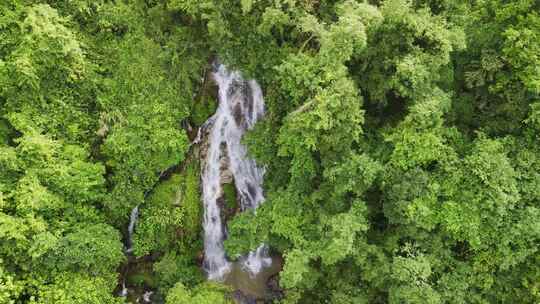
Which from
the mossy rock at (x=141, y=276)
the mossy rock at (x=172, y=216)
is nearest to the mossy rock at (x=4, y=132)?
the mossy rock at (x=172, y=216)

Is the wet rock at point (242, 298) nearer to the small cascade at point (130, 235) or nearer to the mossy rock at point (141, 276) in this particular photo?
the mossy rock at point (141, 276)

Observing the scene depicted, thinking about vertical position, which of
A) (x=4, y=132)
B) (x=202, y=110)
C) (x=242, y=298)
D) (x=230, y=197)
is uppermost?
(x=202, y=110)

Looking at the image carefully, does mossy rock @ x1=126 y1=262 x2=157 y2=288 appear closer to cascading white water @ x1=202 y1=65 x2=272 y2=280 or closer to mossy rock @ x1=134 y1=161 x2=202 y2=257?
mossy rock @ x1=134 y1=161 x2=202 y2=257

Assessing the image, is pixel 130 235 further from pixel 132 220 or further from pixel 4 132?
pixel 4 132

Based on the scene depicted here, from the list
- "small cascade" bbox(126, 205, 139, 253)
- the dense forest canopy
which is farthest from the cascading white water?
"small cascade" bbox(126, 205, 139, 253)

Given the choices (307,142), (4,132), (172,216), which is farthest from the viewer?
(172,216)

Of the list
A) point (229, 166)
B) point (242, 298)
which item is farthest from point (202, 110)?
point (242, 298)
